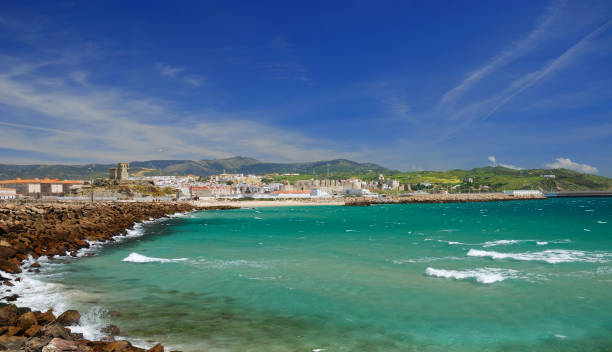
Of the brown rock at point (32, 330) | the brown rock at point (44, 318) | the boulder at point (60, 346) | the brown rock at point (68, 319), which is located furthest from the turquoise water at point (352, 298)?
the boulder at point (60, 346)

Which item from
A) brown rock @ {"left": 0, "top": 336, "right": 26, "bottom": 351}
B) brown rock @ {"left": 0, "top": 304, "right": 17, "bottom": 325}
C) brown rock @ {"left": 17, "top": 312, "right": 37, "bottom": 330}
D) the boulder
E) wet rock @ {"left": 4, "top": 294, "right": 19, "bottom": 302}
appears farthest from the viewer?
wet rock @ {"left": 4, "top": 294, "right": 19, "bottom": 302}

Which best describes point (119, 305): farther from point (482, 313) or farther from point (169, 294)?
point (482, 313)

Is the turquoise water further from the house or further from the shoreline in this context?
the house

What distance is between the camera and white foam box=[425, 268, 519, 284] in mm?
14578

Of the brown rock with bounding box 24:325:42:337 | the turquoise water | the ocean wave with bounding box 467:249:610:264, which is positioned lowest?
the ocean wave with bounding box 467:249:610:264

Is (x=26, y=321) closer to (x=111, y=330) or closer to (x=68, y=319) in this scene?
(x=68, y=319)

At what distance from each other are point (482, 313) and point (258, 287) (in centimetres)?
724

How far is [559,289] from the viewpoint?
520 inches

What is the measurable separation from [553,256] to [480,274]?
7.54m

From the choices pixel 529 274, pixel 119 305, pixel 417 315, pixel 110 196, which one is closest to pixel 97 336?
pixel 119 305

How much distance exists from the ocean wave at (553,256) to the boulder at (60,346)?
1889 cm

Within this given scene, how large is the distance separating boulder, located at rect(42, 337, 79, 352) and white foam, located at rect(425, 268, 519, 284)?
41.7ft

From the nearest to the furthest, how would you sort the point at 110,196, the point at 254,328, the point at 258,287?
1. the point at 254,328
2. the point at 258,287
3. the point at 110,196

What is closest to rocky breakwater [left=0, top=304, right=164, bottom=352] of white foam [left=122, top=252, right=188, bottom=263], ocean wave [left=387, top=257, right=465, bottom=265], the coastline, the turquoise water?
the coastline
